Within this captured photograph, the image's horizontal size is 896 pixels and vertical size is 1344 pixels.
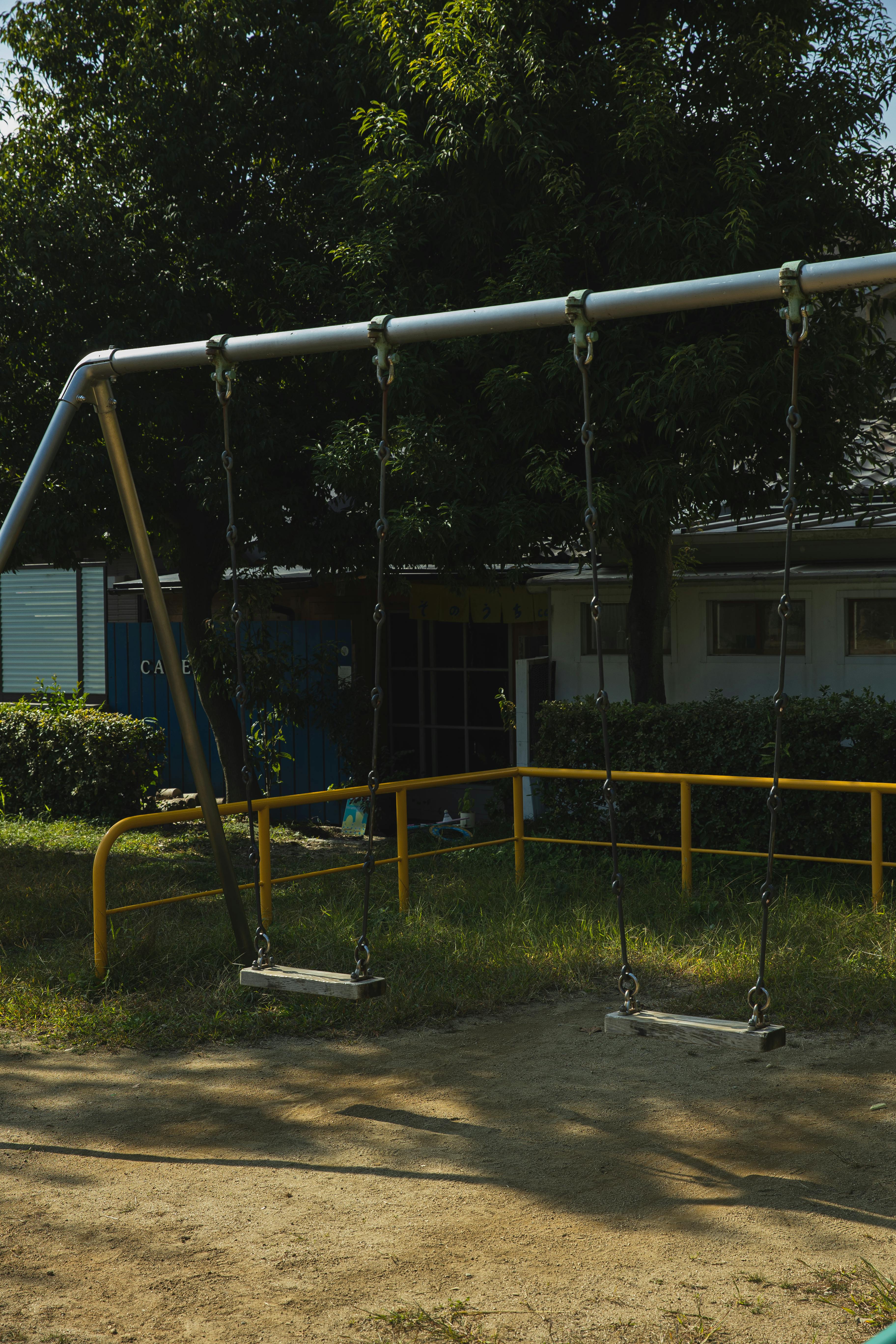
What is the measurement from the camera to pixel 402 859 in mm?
8359

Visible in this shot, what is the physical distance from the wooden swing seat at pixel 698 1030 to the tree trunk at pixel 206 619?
9052 mm

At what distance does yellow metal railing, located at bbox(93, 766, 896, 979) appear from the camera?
671 cm

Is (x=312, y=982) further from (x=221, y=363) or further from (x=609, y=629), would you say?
(x=609, y=629)

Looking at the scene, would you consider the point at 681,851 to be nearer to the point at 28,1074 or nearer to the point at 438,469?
the point at 438,469

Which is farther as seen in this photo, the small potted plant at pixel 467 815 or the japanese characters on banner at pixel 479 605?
the japanese characters on banner at pixel 479 605

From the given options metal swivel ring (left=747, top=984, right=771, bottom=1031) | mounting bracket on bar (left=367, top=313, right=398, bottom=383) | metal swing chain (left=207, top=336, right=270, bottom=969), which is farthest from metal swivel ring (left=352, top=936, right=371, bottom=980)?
mounting bracket on bar (left=367, top=313, right=398, bottom=383)

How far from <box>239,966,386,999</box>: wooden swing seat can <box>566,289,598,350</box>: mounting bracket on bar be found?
2.69m

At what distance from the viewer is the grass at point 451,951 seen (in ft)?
20.6

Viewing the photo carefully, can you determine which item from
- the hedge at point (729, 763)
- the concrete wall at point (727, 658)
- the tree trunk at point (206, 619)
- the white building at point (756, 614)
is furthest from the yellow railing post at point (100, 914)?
the concrete wall at point (727, 658)

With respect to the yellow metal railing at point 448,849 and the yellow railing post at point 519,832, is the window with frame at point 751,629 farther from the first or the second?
the yellow railing post at point 519,832

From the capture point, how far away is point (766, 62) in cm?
935

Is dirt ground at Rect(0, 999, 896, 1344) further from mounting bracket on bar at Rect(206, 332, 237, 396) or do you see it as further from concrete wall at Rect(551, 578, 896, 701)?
concrete wall at Rect(551, 578, 896, 701)

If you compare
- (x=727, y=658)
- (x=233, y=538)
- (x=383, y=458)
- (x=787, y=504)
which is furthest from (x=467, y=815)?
(x=787, y=504)

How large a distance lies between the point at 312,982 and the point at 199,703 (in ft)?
35.1
